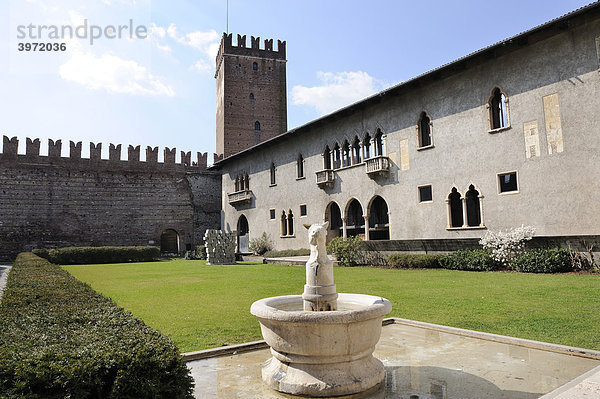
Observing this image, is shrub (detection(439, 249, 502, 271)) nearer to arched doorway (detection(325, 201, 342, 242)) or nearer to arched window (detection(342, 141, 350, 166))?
arched window (detection(342, 141, 350, 166))

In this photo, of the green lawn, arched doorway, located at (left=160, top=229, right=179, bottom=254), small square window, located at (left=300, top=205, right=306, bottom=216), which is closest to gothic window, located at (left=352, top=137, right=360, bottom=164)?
small square window, located at (left=300, top=205, right=306, bottom=216)

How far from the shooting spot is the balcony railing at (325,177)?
907 inches

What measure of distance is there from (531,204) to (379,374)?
42.0 feet

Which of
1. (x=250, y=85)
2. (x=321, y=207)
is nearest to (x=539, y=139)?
(x=321, y=207)

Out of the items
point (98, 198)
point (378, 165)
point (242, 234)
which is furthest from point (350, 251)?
point (98, 198)

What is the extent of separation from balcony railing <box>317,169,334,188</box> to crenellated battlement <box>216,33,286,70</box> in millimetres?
24433

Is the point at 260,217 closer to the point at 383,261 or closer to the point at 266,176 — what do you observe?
the point at 266,176

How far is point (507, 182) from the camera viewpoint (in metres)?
15.4

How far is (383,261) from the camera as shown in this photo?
706 inches

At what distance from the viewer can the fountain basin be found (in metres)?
3.72

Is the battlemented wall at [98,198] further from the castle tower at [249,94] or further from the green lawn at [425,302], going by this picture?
the green lawn at [425,302]

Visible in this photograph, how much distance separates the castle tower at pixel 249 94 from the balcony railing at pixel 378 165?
79.6ft

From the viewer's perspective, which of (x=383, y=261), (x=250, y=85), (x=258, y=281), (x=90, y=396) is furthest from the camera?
(x=250, y=85)

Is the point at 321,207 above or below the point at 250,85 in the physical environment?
below
